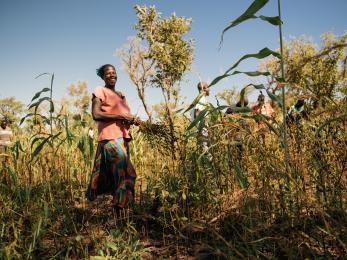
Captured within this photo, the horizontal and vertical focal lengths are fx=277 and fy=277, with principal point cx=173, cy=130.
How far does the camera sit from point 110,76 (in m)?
2.62

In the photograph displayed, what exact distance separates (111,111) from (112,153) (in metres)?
0.40

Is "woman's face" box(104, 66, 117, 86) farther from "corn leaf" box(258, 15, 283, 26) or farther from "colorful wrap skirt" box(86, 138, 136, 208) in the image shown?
"corn leaf" box(258, 15, 283, 26)

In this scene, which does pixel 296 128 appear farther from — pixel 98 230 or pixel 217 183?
pixel 98 230

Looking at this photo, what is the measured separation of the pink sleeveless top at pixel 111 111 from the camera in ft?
7.99

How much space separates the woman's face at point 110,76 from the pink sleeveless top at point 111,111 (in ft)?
0.29

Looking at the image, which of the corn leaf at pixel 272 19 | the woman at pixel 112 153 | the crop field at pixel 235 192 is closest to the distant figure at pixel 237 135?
the crop field at pixel 235 192

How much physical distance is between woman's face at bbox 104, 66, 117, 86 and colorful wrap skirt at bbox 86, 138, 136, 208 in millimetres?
573

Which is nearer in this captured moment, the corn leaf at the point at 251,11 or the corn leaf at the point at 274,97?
the corn leaf at the point at 251,11

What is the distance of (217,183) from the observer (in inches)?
81.5

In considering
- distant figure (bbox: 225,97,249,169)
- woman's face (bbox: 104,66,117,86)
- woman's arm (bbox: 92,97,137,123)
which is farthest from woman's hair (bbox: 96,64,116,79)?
distant figure (bbox: 225,97,249,169)

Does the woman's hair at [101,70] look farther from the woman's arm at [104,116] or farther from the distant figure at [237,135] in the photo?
the distant figure at [237,135]

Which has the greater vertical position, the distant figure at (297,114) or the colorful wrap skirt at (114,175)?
the distant figure at (297,114)

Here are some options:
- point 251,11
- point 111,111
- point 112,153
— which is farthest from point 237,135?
point 111,111

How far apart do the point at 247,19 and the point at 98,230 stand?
1.71 meters
